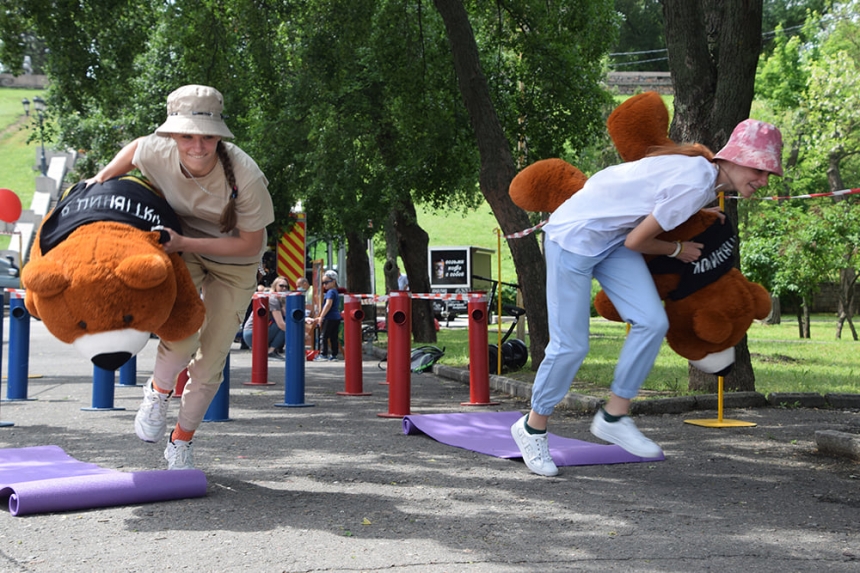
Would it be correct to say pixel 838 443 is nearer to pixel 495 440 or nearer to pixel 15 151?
pixel 495 440

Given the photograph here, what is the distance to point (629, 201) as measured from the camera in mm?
5309

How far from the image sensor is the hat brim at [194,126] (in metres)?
4.96

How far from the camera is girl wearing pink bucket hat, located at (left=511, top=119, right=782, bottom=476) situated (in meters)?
5.12

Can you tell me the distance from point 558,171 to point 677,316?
1.10 metres

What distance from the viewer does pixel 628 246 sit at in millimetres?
5242

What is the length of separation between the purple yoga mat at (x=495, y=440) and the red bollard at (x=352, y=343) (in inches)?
105

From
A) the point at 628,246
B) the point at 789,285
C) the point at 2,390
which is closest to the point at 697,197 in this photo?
the point at 628,246

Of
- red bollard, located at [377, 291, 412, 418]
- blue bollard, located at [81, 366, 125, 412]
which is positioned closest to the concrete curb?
red bollard, located at [377, 291, 412, 418]

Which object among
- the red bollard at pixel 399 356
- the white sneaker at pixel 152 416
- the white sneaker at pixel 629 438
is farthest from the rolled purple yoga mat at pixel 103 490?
the red bollard at pixel 399 356

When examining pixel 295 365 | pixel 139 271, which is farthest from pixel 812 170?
pixel 139 271

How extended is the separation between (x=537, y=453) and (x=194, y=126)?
2720 mm

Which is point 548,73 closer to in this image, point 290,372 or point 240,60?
point 240,60

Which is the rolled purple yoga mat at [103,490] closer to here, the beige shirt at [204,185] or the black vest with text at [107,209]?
the black vest with text at [107,209]

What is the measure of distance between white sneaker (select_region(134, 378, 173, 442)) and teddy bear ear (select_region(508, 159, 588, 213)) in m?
2.29
